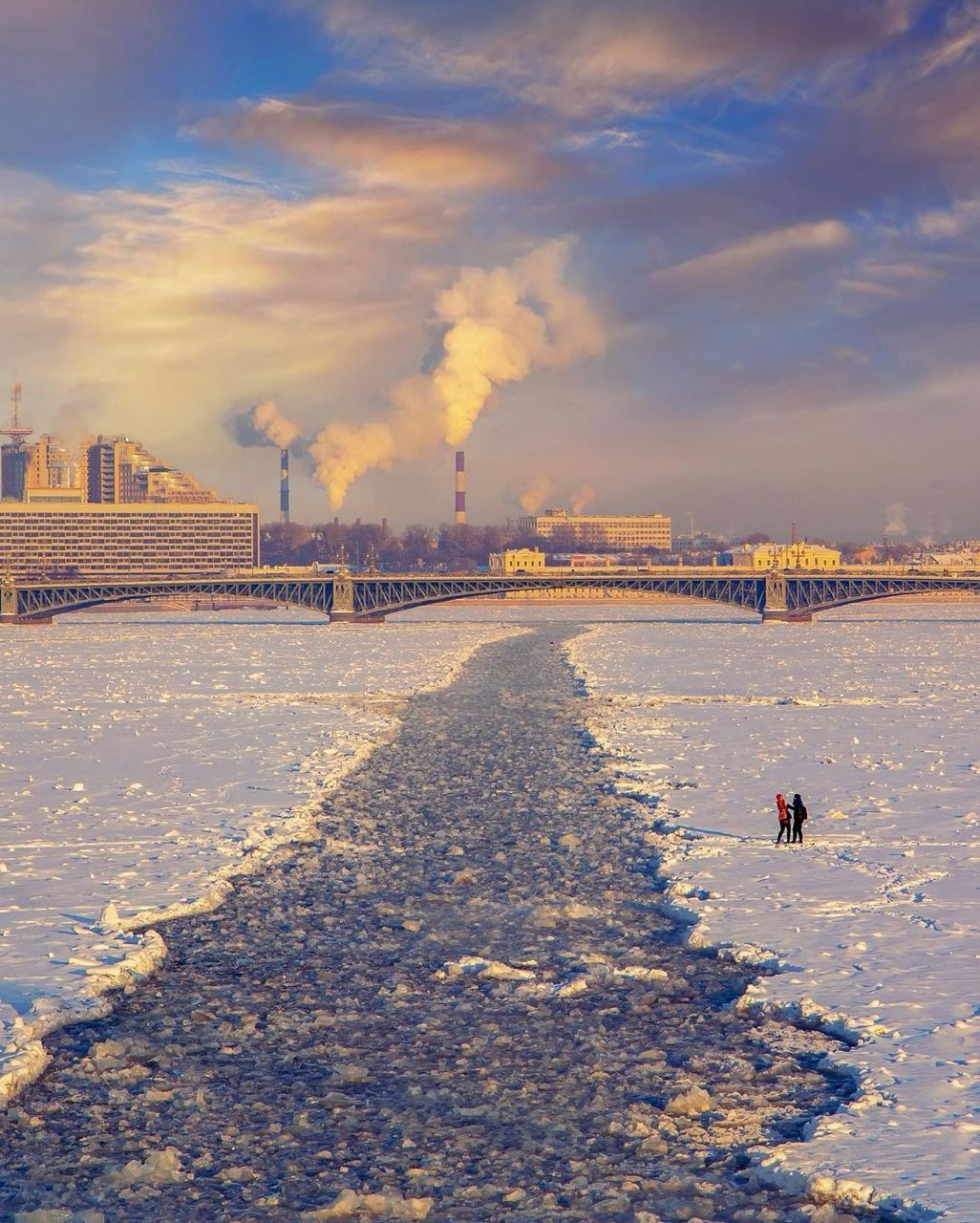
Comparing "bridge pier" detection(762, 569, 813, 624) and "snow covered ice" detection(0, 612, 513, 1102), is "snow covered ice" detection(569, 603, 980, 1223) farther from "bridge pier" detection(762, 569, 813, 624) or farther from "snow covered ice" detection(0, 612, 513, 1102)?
"bridge pier" detection(762, 569, 813, 624)

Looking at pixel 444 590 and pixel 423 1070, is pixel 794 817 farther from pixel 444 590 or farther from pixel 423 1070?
pixel 444 590

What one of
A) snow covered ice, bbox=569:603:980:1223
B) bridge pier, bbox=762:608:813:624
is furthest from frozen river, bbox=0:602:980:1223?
bridge pier, bbox=762:608:813:624

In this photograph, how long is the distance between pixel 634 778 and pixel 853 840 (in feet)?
29.4

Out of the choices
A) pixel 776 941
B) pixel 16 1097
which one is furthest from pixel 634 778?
pixel 16 1097

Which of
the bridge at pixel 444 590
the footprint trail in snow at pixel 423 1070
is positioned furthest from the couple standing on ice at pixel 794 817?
the bridge at pixel 444 590

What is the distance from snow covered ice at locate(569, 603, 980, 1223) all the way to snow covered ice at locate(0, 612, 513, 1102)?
22.5 feet

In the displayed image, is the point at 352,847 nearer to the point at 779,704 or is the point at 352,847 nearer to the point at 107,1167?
the point at 107,1167

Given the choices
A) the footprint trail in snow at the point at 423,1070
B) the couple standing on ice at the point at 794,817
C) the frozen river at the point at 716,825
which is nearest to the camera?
the footprint trail in snow at the point at 423,1070

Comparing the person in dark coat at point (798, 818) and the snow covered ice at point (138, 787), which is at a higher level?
the person in dark coat at point (798, 818)

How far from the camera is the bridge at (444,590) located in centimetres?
13075

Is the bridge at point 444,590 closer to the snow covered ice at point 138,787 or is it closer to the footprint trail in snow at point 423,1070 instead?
the snow covered ice at point 138,787

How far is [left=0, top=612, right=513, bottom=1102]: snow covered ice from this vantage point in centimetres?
1694

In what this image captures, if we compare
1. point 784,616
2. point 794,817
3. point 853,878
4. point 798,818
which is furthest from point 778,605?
point 853,878

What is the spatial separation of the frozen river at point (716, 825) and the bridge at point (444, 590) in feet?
199
